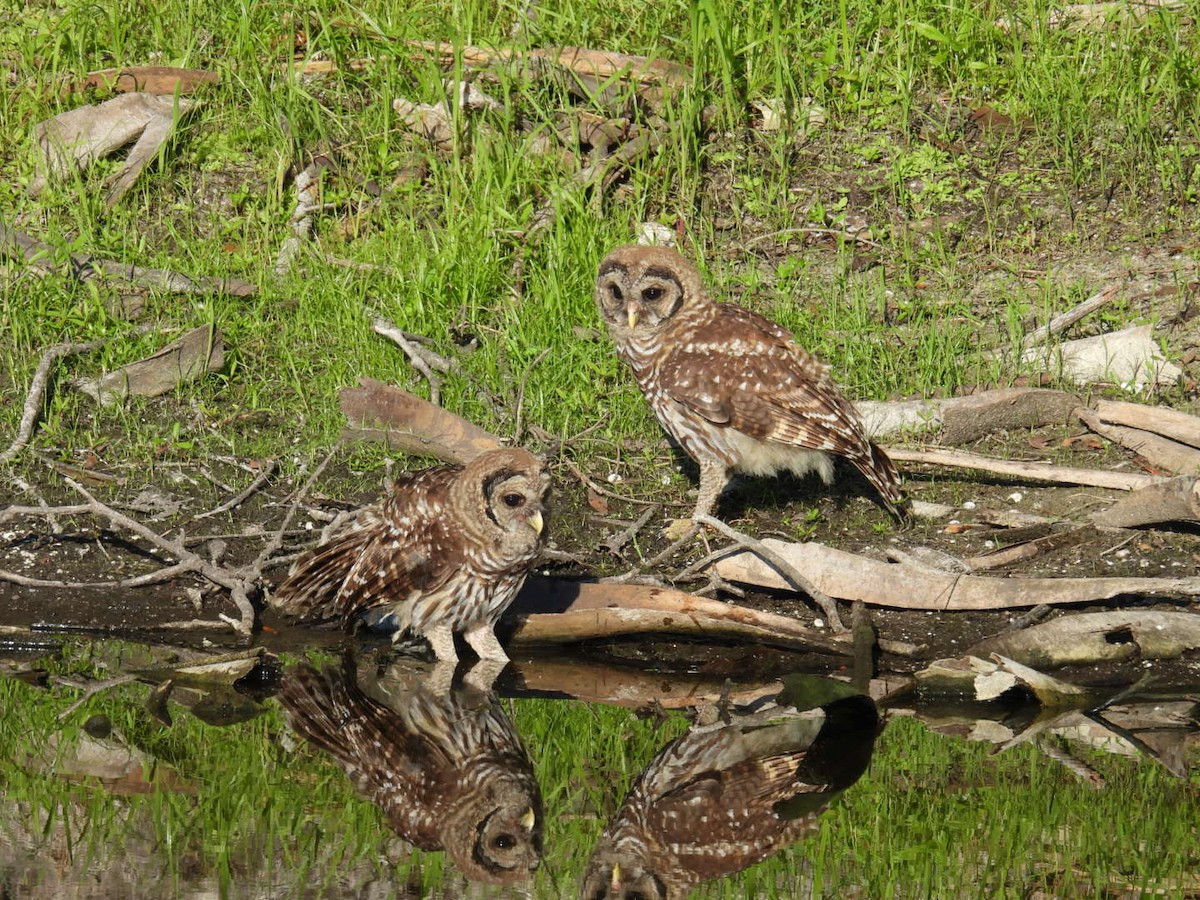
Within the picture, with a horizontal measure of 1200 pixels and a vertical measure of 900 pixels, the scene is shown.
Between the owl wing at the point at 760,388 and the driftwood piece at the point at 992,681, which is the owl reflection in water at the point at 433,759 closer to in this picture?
the driftwood piece at the point at 992,681

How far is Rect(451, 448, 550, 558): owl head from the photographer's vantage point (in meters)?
5.51

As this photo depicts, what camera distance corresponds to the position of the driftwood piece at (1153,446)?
261 inches

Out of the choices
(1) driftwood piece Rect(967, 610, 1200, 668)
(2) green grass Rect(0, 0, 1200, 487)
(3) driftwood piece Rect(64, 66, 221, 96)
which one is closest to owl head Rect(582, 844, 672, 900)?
(1) driftwood piece Rect(967, 610, 1200, 668)

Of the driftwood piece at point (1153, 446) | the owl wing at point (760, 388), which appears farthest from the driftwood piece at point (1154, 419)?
the owl wing at point (760, 388)

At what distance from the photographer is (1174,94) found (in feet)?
28.9

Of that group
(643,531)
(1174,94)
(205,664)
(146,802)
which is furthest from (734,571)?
(1174,94)

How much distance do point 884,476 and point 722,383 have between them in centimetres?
77

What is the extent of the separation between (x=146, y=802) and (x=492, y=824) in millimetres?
Answer: 977

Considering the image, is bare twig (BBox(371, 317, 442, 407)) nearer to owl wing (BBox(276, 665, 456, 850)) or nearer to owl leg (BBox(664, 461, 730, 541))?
owl leg (BBox(664, 461, 730, 541))

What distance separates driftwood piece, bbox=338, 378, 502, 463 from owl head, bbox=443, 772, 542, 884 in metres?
2.40

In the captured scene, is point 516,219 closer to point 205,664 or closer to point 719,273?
point 719,273

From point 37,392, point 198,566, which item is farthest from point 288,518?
point 37,392

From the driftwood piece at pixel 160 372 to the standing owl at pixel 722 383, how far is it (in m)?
2.00

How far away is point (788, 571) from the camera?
582 centimetres
